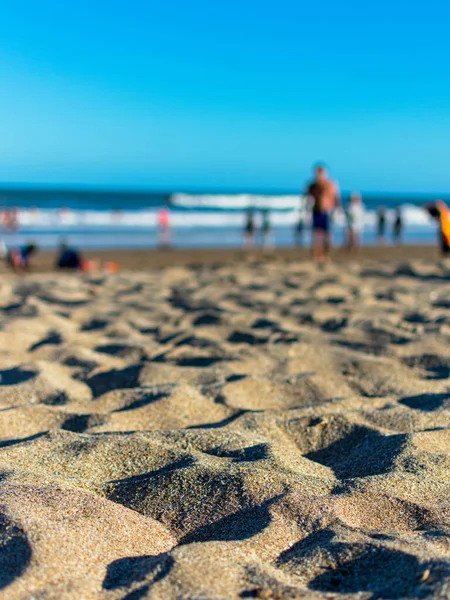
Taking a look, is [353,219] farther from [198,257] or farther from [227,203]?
[227,203]

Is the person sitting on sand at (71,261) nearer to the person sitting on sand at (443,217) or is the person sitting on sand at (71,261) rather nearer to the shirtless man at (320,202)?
the shirtless man at (320,202)

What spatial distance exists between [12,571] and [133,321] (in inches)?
118

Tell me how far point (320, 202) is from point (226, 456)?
23.9 ft

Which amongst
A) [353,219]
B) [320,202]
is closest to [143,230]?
[353,219]

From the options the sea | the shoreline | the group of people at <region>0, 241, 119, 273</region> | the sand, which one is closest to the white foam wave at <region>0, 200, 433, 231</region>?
the sea

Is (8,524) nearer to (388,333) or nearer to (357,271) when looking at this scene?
(388,333)

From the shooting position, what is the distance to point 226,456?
6.86 feet

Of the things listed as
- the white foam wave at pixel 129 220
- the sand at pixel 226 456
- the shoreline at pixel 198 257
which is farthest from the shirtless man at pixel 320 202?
the white foam wave at pixel 129 220

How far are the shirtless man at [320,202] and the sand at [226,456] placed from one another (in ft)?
Answer: 15.5

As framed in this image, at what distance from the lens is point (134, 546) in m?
1.58

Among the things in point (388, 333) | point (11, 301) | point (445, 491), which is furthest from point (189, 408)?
point (11, 301)

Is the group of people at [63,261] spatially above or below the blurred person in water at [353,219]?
below

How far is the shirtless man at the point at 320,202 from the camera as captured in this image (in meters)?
8.96

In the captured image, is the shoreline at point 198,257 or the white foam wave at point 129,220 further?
the white foam wave at point 129,220
